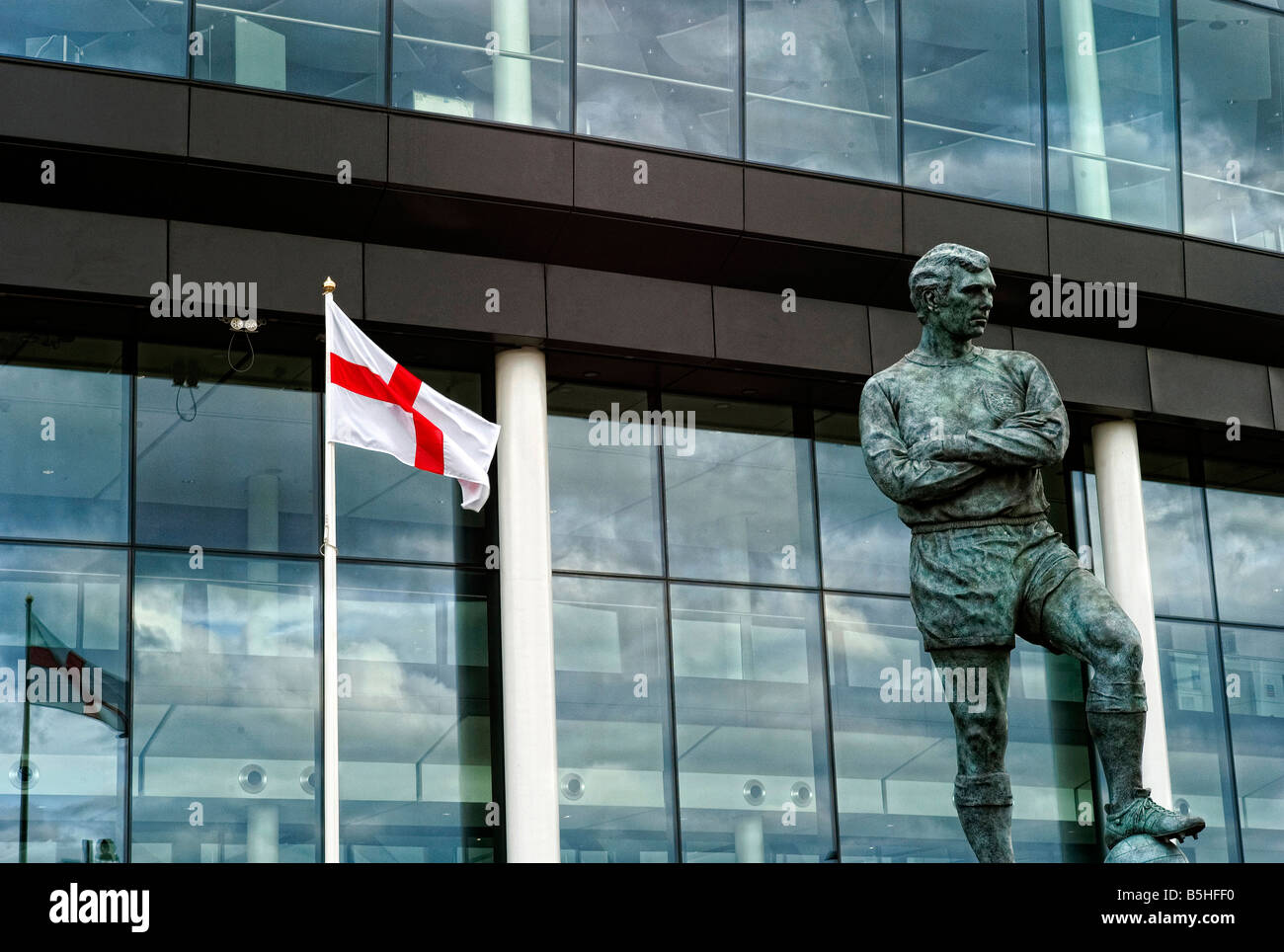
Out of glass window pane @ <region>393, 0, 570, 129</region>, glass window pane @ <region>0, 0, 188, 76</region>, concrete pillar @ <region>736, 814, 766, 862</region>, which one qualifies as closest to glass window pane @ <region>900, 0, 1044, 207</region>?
glass window pane @ <region>393, 0, 570, 129</region>

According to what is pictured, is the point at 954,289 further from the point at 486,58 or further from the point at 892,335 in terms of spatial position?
the point at 892,335

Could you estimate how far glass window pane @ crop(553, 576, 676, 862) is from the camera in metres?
18.0

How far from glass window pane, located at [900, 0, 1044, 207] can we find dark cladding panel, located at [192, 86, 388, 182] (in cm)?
598

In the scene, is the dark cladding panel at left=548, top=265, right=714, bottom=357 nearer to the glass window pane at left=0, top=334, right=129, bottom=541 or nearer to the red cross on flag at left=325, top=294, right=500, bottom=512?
the red cross on flag at left=325, top=294, right=500, bottom=512

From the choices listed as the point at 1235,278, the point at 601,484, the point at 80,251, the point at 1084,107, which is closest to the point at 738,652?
the point at 601,484

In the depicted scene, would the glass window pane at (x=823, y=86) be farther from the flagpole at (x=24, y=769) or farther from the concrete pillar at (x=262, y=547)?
the flagpole at (x=24, y=769)

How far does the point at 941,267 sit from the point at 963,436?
2.84ft

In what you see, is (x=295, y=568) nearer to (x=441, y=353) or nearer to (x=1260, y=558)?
(x=441, y=353)

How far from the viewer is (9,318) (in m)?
16.6

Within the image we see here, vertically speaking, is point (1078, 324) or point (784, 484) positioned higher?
point (1078, 324)

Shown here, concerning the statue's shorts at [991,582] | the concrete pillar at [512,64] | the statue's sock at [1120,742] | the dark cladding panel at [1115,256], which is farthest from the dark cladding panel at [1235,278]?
the statue's sock at [1120,742]
